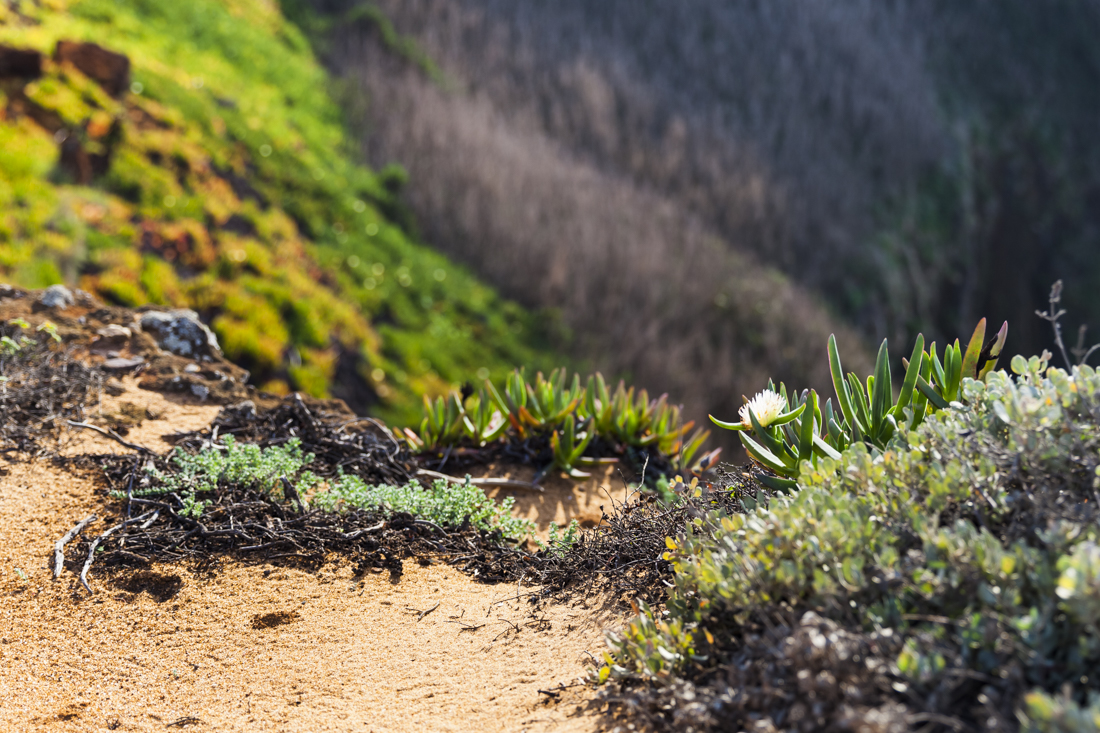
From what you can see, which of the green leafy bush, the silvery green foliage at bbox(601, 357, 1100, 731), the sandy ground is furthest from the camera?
the green leafy bush

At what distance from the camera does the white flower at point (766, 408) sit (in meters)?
2.65

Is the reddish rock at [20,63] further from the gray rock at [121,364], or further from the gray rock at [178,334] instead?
the gray rock at [121,364]

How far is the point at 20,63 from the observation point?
7.89 meters

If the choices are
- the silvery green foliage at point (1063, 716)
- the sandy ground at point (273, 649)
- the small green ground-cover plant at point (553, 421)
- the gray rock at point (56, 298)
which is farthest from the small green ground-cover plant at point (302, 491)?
the silvery green foliage at point (1063, 716)

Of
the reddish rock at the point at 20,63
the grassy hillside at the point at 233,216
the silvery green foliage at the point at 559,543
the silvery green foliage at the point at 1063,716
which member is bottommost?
the grassy hillside at the point at 233,216

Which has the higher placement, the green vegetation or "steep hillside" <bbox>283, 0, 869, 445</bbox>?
the green vegetation

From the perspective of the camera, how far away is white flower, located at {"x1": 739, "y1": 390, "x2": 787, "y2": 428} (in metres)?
2.65

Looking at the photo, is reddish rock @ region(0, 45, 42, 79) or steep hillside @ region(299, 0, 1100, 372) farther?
steep hillside @ region(299, 0, 1100, 372)

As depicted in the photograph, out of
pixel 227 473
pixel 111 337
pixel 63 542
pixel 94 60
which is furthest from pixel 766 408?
pixel 94 60

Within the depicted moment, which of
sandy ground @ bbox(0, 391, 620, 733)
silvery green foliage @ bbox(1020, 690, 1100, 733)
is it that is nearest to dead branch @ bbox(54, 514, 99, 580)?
sandy ground @ bbox(0, 391, 620, 733)

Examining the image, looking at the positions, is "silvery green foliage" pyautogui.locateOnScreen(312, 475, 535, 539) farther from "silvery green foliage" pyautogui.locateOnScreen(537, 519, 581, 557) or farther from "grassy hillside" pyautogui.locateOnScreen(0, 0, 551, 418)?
"grassy hillside" pyautogui.locateOnScreen(0, 0, 551, 418)

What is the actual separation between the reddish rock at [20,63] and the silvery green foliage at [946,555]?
9069mm

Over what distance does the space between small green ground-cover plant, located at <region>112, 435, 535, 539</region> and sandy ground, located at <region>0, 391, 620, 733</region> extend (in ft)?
1.03

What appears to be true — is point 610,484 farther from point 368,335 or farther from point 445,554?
point 368,335
